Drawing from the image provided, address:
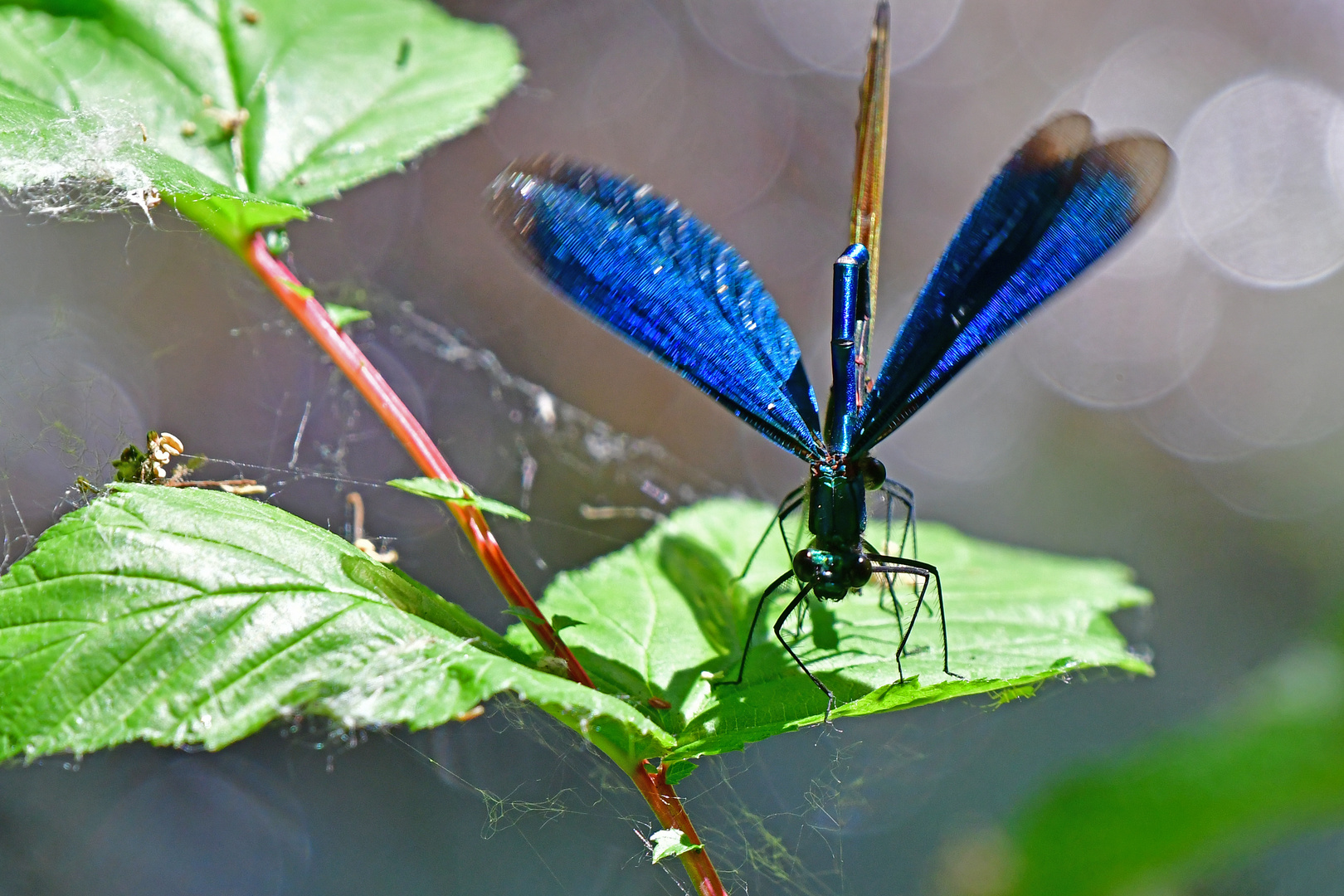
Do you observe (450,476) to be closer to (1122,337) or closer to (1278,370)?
(1122,337)

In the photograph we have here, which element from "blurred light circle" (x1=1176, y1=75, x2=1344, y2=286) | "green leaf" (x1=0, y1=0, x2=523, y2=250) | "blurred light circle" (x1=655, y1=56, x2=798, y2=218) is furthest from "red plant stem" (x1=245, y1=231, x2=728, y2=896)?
"blurred light circle" (x1=1176, y1=75, x2=1344, y2=286)

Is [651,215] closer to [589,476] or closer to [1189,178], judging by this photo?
[589,476]

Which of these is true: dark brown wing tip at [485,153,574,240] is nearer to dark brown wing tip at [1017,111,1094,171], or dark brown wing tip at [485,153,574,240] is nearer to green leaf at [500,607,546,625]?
green leaf at [500,607,546,625]

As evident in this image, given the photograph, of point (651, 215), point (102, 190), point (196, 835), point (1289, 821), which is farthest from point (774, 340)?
point (196, 835)

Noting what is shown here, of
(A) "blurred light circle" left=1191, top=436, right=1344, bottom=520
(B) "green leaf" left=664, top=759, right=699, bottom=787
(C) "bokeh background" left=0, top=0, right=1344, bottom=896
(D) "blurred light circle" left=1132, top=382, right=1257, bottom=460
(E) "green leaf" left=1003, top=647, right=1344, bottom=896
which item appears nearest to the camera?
(E) "green leaf" left=1003, top=647, right=1344, bottom=896

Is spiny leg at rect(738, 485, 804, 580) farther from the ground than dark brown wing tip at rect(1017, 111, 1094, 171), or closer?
closer

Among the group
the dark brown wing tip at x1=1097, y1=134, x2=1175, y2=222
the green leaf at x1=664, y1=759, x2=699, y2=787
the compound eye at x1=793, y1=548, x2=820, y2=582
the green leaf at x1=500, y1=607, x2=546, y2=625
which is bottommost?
the green leaf at x1=664, y1=759, x2=699, y2=787
